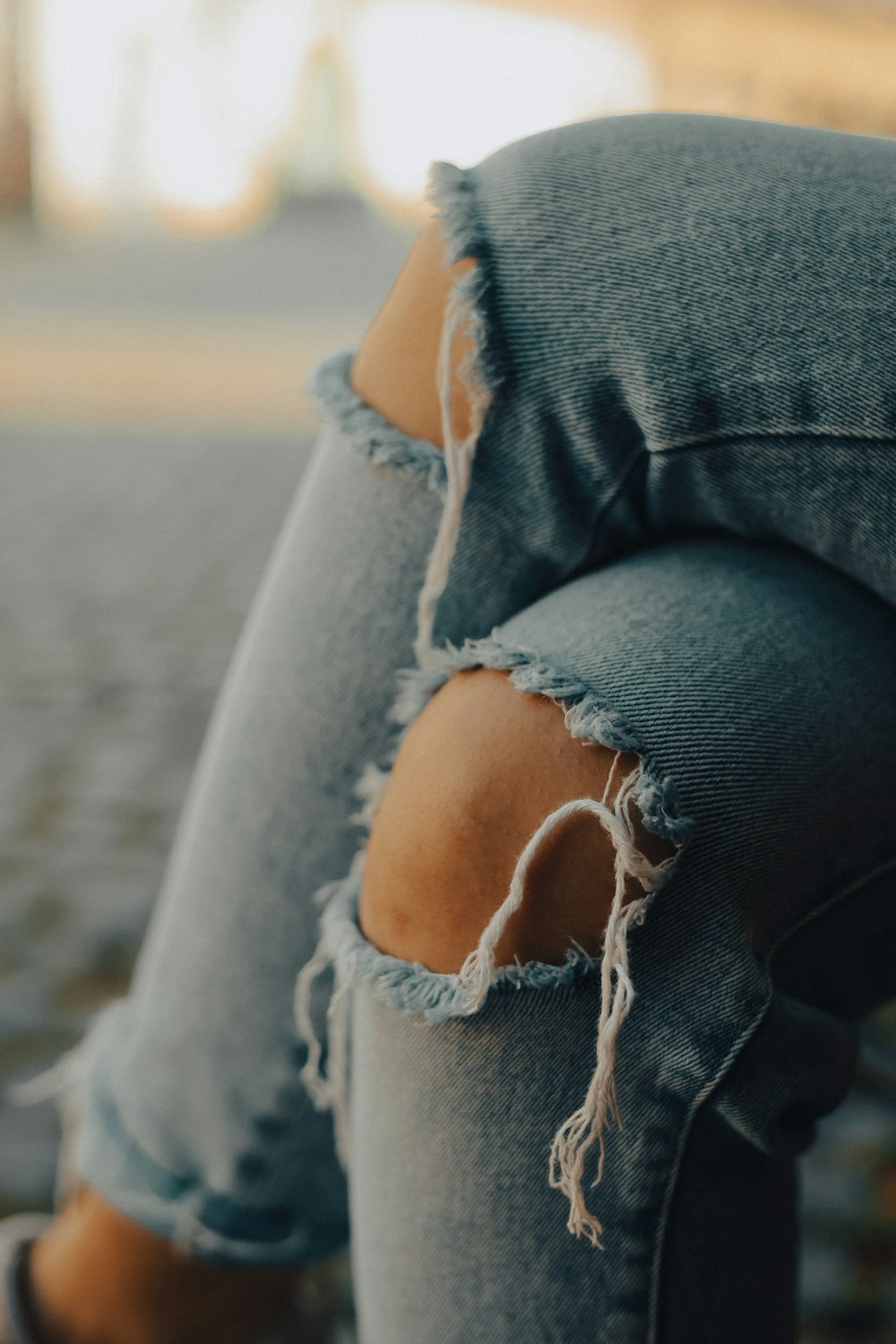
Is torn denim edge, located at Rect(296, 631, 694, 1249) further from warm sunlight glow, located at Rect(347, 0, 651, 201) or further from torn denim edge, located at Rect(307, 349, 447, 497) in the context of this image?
warm sunlight glow, located at Rect(347, 0, 651, 201)

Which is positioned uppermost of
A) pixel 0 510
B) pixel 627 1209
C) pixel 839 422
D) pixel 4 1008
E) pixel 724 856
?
pixel 839 422

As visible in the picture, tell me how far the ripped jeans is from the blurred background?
47cm

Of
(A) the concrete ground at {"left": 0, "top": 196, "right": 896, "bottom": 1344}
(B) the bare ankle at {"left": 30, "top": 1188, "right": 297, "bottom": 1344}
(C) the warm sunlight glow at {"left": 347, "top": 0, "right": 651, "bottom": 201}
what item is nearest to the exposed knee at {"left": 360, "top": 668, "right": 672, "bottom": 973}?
(B) the bare ankle at {"left": 30, "top": 1188, "right": 297, "bottom": 1344}

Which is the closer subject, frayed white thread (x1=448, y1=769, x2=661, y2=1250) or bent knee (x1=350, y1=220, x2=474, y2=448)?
frayed white thread (x1=448, y1=769, x2=661, y2=1250)

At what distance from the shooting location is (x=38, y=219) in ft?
34.9

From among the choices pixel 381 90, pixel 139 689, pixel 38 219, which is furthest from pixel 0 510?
pixel 381 90

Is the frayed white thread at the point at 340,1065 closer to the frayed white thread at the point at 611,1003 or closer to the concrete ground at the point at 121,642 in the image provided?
the frayed white thread at the point at 611,1003

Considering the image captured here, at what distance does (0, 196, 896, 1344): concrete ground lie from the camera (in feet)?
3.26

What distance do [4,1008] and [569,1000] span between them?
89cm

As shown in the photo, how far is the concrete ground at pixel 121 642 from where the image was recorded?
993 millimetres

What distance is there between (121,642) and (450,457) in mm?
1733

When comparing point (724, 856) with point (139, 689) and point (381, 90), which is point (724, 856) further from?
point (381, 90)

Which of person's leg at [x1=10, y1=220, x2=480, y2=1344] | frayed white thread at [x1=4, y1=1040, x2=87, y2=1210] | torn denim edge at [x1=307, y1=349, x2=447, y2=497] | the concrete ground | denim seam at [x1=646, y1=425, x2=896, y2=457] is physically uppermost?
denim seam at [x1=646, y1=425, x2=896, y2=457]

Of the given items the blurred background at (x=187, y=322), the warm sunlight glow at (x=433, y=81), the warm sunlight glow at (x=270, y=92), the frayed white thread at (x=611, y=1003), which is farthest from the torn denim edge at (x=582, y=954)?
the warm sunlight glow at (x=433, y=81)
